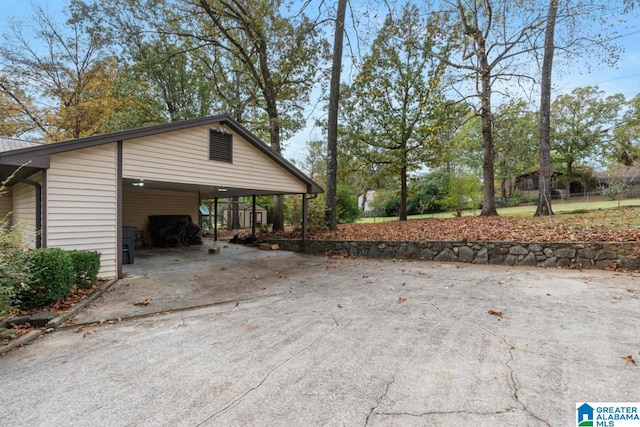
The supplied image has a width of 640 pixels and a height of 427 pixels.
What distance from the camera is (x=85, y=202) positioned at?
19.4 feet

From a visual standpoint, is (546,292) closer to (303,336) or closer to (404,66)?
(303,336)

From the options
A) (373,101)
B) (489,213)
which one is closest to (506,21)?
(373,101)

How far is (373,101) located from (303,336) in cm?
1303

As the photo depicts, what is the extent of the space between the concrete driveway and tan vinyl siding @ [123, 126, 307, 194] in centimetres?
287

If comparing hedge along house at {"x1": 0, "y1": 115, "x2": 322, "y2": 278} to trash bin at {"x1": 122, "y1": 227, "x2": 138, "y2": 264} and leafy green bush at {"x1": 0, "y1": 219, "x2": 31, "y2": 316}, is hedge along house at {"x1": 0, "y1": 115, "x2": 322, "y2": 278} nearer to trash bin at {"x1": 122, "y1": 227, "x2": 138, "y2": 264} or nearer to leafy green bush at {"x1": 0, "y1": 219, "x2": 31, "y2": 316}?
leafy green bush at {"x1": 0, "y1": 219, "x2": 31, "y2": 316}

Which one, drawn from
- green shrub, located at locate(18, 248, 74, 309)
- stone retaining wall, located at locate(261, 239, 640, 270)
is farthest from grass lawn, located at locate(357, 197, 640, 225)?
green shrub, located at locate(18, 248, 74, 309)

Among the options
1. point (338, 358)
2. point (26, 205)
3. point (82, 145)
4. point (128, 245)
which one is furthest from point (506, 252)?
point (26, 205)

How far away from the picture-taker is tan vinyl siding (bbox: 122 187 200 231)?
37.7 ft

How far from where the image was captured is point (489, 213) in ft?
40.8

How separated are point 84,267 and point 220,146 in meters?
4.20

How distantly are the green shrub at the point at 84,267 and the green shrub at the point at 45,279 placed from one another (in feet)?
1.37

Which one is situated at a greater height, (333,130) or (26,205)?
(333,130)

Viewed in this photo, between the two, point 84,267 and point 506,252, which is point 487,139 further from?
point 84,267

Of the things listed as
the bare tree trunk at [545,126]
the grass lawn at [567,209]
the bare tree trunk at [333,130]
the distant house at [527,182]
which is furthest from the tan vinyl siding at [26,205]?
the distant house at [527,182]
